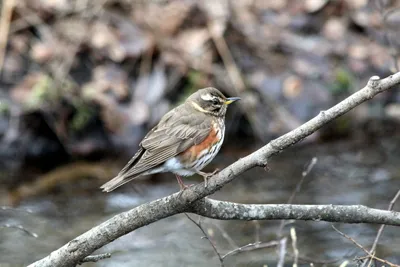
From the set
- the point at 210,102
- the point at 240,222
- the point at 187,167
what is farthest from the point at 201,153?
the point at 240,222

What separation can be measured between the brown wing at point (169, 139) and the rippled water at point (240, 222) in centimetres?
177

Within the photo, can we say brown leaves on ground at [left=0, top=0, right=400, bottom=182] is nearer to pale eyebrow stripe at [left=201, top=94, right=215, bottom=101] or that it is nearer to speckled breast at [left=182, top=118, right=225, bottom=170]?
pale eyebrow stripe at [left=201, top=94, right=215, bottom=101]

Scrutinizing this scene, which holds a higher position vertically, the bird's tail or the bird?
the bird

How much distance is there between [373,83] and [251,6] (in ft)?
31.6

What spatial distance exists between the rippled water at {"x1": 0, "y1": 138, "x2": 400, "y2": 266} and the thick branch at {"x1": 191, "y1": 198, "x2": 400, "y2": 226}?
2552 millimetres

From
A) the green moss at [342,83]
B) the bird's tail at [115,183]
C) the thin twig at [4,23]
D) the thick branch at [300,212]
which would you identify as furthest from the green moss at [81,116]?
the thick branch at [300,212]

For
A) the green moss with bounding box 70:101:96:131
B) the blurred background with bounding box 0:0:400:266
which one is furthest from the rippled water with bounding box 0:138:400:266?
the green moss with bounding box 70:101:96:131

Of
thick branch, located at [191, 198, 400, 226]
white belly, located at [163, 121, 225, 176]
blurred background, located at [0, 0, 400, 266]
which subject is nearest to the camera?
thick branch, located at [191, 198, 400, 226]

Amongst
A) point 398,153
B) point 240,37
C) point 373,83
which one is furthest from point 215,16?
point 373,83

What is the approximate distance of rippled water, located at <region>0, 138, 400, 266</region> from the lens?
827cm

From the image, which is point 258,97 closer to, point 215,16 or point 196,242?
point 215,16

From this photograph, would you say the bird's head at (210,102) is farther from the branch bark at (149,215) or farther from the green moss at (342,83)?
the green moss at (342,83)

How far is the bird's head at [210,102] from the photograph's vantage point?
21.2ft

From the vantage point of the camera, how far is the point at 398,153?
35.6 feet
